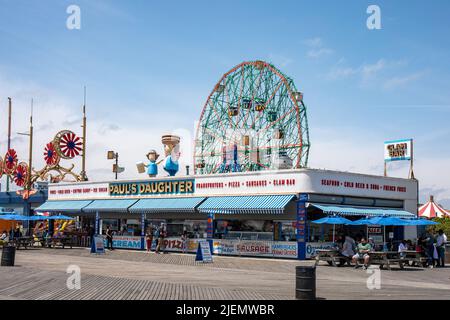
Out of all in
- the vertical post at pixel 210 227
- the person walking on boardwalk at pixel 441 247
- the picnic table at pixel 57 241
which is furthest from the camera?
the picnic table at pixel 57 241

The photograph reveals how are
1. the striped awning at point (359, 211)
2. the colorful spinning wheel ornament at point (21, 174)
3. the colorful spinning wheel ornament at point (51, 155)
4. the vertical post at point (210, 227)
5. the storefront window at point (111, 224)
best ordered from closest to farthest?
the striped awning at point (359, 211)
the vertical post at point (210, 227)
the storefront window at point (111, 224)
the colorful spinning wheel ornament at point (51, 155)
the colorful spinning wheel ornament at point (21, 174)

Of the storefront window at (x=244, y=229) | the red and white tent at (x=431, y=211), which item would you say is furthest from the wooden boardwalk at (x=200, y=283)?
the red and white tent at (x=431, y=211)

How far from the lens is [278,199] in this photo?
32062 millimetres

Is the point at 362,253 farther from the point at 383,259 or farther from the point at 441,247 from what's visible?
the point at 441,247

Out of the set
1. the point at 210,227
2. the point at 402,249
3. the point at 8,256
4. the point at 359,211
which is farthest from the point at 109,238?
the point at 402,249

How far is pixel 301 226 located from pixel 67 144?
30211 mm

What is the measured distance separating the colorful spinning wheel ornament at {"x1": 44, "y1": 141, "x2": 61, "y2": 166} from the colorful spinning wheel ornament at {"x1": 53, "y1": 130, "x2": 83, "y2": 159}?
51 centimetres

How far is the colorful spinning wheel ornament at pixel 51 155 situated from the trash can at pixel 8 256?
105ft

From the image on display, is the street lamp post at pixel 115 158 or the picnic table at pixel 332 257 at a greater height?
the street lamp post at pixel 115 158

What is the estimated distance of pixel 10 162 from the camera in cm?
6312

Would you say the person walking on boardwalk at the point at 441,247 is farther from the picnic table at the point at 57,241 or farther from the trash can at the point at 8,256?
the picnic table at the point at 57,241

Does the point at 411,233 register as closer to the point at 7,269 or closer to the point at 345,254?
the point at 345,254

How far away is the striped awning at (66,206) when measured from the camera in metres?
45.0
